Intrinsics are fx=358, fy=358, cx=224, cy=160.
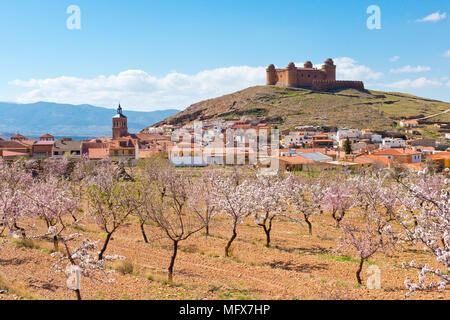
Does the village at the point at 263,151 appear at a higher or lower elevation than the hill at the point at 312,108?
lower

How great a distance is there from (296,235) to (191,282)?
14709 millimetres

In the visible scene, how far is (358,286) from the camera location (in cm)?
1711

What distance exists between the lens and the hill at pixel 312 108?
14875cm

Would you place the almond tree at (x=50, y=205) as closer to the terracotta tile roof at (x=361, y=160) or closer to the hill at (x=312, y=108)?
the terracotta tile roof at (x=361, y=160)

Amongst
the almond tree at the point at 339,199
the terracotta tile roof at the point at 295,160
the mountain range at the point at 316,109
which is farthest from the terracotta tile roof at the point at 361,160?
the mountain range at the point at 316,109

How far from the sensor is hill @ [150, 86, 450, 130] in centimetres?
14875

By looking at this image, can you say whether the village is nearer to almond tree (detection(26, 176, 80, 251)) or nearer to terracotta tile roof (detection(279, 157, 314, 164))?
terracotta tile roof (detection(279, 157, 314, 164))

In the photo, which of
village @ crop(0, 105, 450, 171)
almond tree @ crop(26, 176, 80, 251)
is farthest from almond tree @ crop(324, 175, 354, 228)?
village @ crop(0, 105, 450, 171)

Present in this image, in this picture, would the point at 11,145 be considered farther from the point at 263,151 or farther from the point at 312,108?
the point at 312,108

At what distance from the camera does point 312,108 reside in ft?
541

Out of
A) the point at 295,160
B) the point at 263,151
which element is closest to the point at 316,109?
the point at 263,151

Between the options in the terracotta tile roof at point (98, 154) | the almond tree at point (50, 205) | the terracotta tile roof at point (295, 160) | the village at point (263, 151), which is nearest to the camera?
the almond tree at point (50, 205)

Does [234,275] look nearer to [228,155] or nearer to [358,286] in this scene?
[358,286]

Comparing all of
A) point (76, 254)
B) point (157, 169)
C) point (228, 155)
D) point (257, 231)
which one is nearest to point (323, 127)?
point (228, 155)
